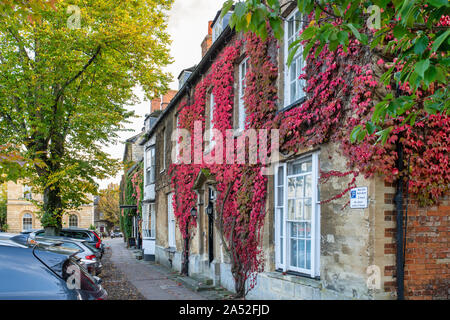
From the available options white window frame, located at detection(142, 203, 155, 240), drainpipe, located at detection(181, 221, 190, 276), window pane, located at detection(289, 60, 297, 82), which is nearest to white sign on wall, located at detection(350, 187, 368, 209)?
window pane, located at detection(289, 60, 297, 82)

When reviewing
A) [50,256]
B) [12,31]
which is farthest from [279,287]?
[12,31]

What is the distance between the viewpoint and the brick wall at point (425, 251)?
583cm

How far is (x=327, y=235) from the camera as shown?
6.80 meters

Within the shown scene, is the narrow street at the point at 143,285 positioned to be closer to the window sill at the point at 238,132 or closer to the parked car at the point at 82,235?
the parked car at the point at 82,235

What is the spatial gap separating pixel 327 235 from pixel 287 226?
5.42ft

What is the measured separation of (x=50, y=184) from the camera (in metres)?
15.6

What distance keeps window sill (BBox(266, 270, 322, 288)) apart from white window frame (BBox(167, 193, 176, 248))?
1011 centimetres

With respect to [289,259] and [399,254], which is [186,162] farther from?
[399,254]

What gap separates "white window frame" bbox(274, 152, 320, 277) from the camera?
7320mm

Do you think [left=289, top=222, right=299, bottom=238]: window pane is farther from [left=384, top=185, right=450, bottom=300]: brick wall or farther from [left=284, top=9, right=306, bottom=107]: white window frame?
[left=284, top=9, right=306, bottom=107]: white window frame

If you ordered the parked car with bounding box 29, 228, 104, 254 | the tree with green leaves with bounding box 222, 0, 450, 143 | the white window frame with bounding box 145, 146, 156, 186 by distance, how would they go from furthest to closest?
1. the white window frame with bounding box 145, 146, 156, 186
2. the parked car with bounding box 29, 228, 104, 254
3. the tree with green leaves with bounding box 222, 0, 450, 143

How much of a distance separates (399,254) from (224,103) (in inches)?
291

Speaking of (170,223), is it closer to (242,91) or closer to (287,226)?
(242,91)

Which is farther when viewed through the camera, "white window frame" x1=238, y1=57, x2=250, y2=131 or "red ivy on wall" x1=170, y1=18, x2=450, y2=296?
"white window frame" x1=238, y1=57, x2=250, y2=131
